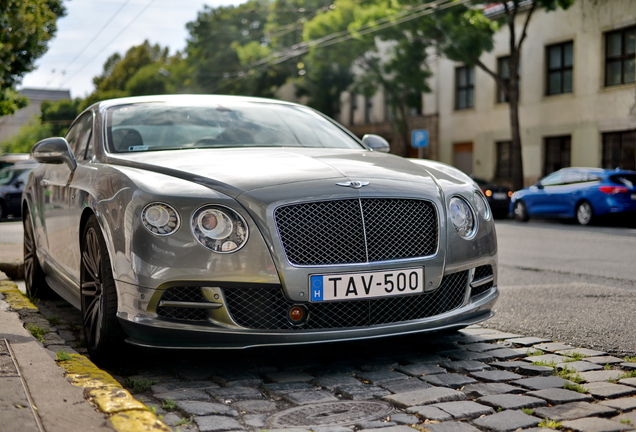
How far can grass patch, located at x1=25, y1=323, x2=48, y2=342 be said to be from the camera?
430cm

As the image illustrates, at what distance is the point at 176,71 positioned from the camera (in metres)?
54.6

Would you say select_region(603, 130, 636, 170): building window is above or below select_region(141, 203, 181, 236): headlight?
above

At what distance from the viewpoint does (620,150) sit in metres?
25.3

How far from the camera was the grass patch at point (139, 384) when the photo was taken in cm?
366

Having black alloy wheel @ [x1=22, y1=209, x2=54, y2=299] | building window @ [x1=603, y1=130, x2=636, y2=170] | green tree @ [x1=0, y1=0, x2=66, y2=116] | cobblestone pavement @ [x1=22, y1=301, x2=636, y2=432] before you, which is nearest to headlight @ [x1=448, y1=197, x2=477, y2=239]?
cobblestone pavement @ [x1=22, y1=301, x2=636, y2=432]

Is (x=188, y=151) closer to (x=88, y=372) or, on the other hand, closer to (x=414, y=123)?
(x=88, y=372)

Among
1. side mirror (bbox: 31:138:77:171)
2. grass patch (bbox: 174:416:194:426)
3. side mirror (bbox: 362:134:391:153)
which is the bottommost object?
grass patch (bbox: 174:416:194:426)

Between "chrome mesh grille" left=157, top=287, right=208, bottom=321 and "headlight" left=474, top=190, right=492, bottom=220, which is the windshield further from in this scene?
"chrome mesh grille" left=157, top=287, right=208, bottom=321

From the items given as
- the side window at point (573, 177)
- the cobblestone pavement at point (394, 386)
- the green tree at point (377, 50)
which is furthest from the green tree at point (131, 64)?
the cobblestone pavement at point (394, 386)

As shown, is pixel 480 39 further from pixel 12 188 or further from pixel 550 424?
pixel 550 424

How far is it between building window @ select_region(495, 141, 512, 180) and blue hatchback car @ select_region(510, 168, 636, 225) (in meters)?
9.45

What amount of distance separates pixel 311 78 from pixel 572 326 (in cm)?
3371

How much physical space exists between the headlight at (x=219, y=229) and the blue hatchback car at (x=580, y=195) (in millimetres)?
15801

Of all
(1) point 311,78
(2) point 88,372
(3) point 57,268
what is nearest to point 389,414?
(2) point 88,372
